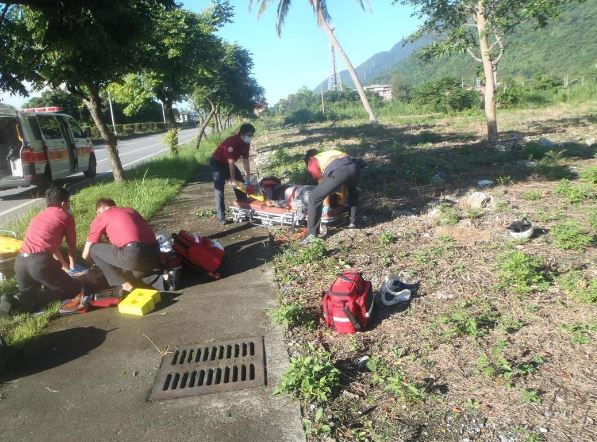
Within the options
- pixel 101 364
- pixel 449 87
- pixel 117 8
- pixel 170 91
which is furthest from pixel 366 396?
pixel 449 87

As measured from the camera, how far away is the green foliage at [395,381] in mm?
2941

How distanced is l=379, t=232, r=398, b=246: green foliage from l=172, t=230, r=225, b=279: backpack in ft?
6.90

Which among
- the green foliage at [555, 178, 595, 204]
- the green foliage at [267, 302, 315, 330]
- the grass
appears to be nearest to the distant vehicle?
the grass

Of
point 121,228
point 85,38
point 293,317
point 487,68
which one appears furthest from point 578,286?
point 487,68

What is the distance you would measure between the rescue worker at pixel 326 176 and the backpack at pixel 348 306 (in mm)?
2245

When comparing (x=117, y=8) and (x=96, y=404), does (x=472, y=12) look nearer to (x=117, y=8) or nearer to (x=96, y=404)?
(x=117, y=8)

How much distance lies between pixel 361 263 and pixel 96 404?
10.6 feet

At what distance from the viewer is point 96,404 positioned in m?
3.19

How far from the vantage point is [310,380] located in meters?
3.09

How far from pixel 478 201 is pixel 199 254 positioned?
4343 millimetres

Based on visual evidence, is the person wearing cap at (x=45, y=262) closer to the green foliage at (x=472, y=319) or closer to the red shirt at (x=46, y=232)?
the red shirt at (x=46, y=232)

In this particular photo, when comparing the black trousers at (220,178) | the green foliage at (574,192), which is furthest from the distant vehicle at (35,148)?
the green foliage at (574,192)

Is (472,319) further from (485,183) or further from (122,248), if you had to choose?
(485,183)

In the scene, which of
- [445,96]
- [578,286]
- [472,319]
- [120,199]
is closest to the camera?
[472,319]
